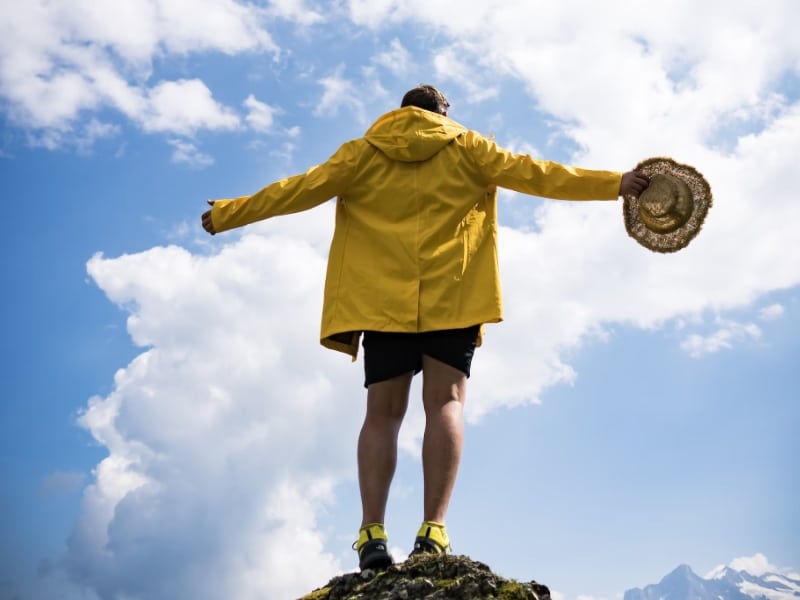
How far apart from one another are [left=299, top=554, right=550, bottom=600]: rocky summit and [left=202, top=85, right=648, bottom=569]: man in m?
0.33

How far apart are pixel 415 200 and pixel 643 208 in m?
1.44

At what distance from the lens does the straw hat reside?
4.89 metres

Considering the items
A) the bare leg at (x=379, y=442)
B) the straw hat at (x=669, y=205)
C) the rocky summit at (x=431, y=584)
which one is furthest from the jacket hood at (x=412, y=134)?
the rocky summit at (x=431, y=584)

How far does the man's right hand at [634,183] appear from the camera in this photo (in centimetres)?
500

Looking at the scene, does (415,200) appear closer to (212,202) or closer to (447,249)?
(447,249)

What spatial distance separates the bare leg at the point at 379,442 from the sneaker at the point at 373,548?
2.2 inches

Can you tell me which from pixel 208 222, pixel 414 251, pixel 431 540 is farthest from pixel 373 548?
pixel 208 222

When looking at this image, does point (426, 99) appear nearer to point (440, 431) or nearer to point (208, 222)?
point (208, 222)

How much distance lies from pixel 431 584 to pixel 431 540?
1.67 feet

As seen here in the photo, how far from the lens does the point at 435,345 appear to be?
187 inches

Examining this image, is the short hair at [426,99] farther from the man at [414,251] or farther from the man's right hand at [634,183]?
the man's right hand at [634,183]

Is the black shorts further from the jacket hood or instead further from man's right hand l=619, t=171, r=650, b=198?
man's right hand l=619, t=171, r=650, b=198

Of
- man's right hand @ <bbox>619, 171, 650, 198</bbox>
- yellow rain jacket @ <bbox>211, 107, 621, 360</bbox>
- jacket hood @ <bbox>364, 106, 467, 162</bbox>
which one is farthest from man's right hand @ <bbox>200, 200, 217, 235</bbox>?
man's right hand @ <bbox>619, 171, 650, 198</bbox>

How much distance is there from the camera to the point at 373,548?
14.3 feet
